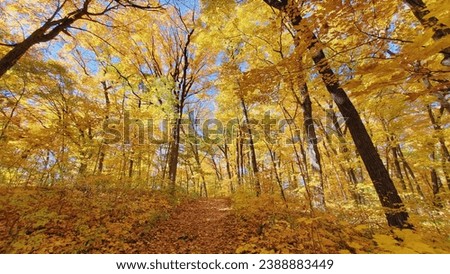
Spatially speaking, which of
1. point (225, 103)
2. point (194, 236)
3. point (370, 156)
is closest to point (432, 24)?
point (370, 156)

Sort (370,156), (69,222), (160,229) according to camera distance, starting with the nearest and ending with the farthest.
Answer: (370,156)
(69,222)
(160,229)

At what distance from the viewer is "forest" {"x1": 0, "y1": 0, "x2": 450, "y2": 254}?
278 cm

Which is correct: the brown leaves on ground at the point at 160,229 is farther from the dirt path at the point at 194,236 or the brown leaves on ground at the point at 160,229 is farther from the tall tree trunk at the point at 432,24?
the tall tree trunk at the point at 432,24

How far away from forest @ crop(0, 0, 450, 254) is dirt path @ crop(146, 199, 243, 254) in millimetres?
45

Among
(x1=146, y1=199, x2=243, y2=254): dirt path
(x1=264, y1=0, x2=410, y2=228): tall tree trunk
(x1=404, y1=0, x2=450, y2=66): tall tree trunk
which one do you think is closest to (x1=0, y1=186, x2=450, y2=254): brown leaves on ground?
(x1=146, y1=199, x2=243, y2=254): dirt path

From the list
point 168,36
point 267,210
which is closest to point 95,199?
point 267,210

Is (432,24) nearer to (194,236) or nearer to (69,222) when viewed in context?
(194,236)

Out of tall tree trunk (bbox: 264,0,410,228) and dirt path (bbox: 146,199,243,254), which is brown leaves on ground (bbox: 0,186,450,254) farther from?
tall tree trunk (bbox: 264,0,410,228)

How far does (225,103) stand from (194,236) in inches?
374

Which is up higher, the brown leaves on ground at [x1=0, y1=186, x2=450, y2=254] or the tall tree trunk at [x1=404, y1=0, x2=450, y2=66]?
the tall tree trunk at [x1=404, y1=0, x2=450, y2=66]

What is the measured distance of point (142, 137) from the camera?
373 inches

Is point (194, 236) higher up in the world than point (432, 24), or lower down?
lower down

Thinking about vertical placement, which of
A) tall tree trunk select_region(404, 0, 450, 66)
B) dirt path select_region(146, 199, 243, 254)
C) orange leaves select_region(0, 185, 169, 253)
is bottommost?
dirt path select_region(146, 199, 243, 254)

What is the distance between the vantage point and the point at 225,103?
13.6m
